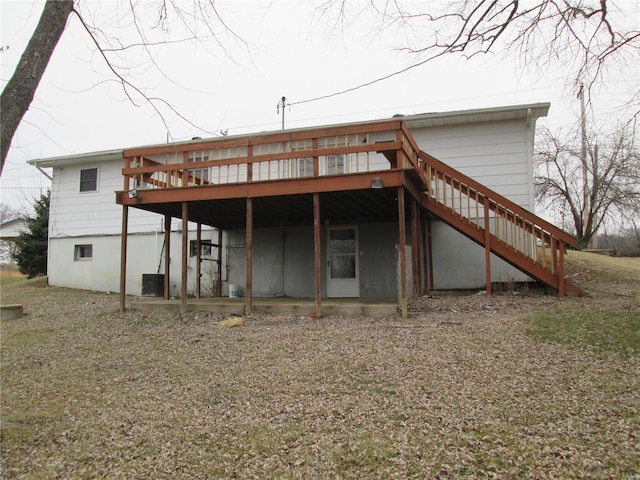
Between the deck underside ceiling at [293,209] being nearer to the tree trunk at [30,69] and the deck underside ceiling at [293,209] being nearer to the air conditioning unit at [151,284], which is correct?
the air conditioning unit at [151,284]

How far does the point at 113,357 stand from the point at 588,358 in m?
5.81

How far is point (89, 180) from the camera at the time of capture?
1420 centimetres

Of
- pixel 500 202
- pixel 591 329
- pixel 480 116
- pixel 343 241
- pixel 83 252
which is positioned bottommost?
pixel 591 329

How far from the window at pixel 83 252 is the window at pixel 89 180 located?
6.19 ft

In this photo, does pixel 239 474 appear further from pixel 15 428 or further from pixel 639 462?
pixel 639 462

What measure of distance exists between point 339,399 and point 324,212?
6970 millimetres

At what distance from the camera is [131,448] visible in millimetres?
3289

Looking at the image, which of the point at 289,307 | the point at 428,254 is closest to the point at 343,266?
the point at 428,254

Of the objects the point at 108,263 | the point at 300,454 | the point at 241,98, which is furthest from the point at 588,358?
the point at 108,263

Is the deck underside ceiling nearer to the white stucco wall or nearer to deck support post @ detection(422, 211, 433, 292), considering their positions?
deck support post @ detection(422, 211, 433, 292)

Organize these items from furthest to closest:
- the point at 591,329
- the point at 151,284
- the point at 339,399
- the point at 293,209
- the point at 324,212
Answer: the point at 151,284, the point at 324,212, the point at 293,209, the point at 591,329, the point at 339,399

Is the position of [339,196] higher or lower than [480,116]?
lower

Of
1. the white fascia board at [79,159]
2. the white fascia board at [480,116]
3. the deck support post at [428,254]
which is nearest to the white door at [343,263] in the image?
the deck support post at [428,254]

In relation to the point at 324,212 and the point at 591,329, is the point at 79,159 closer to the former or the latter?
the point at 324,212
